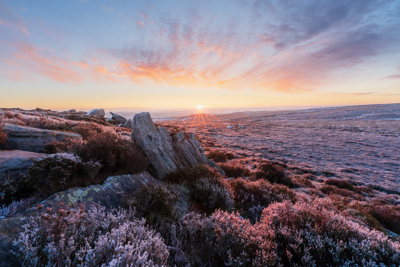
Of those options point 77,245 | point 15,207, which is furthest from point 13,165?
point 77,245

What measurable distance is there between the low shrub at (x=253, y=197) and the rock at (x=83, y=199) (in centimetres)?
411

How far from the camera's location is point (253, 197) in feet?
25.2

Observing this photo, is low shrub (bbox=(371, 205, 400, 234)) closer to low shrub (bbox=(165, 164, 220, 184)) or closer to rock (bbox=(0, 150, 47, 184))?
low shrub (bbox=(165, 164, 220, 184))

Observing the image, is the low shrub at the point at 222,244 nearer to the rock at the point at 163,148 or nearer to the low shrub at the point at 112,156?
the low shrub at the point at 112,156

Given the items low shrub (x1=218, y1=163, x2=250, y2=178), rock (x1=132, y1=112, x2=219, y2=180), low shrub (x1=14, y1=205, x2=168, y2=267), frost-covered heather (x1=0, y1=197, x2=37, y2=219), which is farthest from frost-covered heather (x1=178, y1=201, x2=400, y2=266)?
low shrub (x1=218, y1=163, x2=250, y2=178)

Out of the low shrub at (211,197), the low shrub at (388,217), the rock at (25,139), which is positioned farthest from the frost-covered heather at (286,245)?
the rock at (25,139)

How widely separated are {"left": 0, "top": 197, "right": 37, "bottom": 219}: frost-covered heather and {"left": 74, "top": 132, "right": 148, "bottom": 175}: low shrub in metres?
1.75

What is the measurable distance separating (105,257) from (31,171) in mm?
3772

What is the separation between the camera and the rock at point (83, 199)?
2568 mm

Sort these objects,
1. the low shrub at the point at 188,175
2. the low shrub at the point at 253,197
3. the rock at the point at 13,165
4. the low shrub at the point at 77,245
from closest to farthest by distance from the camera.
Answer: the low shrub at the point at 77,245 → the rock at the point at 13,165 → the low shrub at the point at 253,197 → the low shrub at the point at 188,175

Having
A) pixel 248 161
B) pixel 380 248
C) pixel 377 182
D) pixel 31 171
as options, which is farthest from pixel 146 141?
pixel 377 182

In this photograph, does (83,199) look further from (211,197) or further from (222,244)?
(211,197)

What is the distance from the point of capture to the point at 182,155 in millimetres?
10555

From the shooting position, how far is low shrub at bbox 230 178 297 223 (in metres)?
6.84
